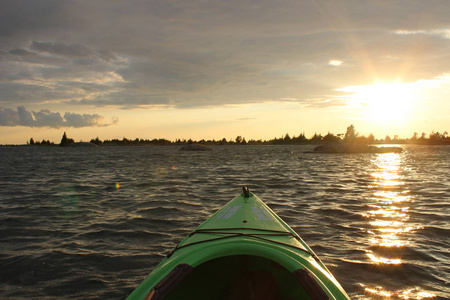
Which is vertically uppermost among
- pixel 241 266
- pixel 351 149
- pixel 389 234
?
pixel 351 149

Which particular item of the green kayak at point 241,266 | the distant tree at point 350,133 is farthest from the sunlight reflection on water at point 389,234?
the distant tree at point 350,133

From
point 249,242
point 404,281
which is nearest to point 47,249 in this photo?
point 249,242

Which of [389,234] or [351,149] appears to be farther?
[351,149]

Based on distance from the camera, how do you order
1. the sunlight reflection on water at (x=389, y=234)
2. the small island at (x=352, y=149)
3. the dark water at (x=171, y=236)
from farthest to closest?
the small island at (x=352, y=149)
the dark water at (x=171, y=236)
the sunlight reflection on water at (x=389, y=234)

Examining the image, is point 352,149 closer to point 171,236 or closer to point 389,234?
point 389,234

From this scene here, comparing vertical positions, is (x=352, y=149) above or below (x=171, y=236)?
above

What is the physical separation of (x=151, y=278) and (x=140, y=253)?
328 cm

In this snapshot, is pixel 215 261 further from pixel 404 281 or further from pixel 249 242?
pixel 404 281

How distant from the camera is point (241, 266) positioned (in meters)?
5.00

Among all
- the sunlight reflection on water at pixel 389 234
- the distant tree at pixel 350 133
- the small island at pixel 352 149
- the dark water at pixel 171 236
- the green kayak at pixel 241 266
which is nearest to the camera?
the green kayak at pixel 241 266

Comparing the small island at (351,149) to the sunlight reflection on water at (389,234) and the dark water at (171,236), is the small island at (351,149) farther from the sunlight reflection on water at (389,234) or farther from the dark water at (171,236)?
the sunlight reflection on water at (389,234)

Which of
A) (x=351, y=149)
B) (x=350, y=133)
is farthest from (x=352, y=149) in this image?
(x=350, y=133)

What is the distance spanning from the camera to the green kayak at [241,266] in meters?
3.24

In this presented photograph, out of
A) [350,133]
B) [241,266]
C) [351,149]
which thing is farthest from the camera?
[350,133]
